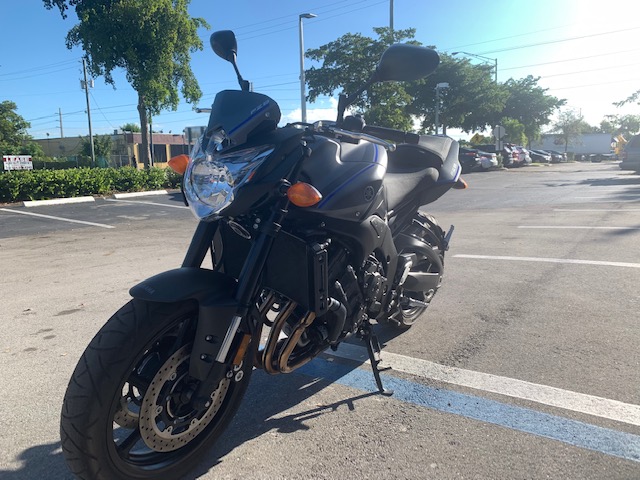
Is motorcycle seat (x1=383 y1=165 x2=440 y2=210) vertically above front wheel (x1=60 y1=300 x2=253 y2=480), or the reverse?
motorcycle seat (x1=383 y1=165 x2=440 y2=210)

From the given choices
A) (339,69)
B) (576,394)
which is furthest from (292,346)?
(339,69)

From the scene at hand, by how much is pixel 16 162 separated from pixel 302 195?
16779 millimetres

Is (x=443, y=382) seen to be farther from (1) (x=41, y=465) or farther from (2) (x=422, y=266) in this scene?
(1) (x=41, y=465)

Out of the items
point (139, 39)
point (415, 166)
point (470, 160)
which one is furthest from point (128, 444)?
point (470, 160)

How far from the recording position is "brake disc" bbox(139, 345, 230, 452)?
2.08 metres

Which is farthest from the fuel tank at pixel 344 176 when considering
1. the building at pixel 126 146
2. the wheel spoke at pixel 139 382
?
the building at pixel 126 146

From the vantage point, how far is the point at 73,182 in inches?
618

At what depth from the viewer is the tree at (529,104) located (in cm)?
5484

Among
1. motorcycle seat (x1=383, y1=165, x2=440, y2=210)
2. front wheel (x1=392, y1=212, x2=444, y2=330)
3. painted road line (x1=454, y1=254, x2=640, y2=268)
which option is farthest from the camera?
painted road line (x1=454, y1=254, x2=640, y2=268)

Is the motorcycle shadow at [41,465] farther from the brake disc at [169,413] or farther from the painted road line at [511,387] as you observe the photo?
the painted road line at [511,387]

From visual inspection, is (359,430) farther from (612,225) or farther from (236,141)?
(612,225)

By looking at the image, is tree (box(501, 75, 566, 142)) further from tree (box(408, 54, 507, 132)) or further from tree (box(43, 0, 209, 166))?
tree (box(43, 0, 209, 166))

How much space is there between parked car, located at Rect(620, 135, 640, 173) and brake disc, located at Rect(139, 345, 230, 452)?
22931 millimetres

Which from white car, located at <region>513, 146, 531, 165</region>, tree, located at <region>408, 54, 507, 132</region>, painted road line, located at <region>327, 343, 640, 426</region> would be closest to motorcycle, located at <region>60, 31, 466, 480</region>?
painted road line, located at <region>327, 343, 640, 426</region>
